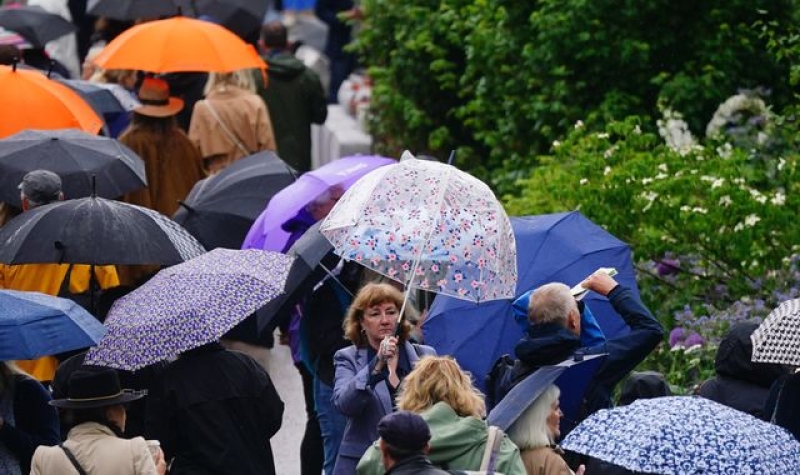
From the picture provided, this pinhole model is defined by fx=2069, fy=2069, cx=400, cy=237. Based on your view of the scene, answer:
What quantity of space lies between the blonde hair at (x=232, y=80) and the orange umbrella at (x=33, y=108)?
7.26 feet

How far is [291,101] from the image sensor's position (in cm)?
1670

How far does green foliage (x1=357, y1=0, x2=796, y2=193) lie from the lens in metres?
14.6

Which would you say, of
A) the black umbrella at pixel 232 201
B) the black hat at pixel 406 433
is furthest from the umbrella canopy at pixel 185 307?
the black umbrella at pixel 232 201

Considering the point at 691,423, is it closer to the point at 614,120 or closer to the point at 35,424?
the point at 35,424

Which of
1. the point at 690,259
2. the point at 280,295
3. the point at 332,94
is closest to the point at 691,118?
the point at 690,259

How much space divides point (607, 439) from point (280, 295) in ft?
→ 9.88

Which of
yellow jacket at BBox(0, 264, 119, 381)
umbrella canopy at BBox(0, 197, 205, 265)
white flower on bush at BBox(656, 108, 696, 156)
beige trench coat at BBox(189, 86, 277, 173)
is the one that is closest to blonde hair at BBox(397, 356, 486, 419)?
umbrella canopy at BBox(0, 197, 205, 265)

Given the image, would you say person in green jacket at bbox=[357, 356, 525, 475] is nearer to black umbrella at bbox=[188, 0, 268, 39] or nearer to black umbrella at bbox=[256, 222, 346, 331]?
black umbrella at bbox=[256, 222, 346, 331]

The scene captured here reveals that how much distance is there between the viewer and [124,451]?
303 inches

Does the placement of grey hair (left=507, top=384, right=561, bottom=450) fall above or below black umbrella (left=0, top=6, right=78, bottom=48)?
above

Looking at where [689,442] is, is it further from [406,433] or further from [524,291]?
[524,291]

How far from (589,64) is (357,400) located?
23.1 feet

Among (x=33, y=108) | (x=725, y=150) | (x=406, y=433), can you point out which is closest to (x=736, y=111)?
(x=725, y=150)

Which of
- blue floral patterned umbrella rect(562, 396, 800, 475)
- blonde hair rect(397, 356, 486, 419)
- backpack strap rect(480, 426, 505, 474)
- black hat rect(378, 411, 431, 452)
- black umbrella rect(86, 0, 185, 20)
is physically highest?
blue floral patterned umbrella rect(562, 396, 800, 475)
